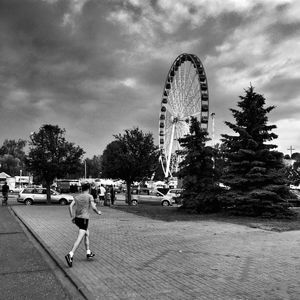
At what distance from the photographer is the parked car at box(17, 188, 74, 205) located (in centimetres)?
3288

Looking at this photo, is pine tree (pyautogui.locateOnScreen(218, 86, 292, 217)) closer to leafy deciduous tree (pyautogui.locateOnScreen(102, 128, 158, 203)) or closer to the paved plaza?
the paved plaza

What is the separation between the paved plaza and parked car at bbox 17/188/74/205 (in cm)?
2054

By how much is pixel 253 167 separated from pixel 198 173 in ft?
13.4

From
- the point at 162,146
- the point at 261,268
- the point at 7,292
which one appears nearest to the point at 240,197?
the point at 261,268

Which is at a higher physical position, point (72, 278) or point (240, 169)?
point (240, 169)

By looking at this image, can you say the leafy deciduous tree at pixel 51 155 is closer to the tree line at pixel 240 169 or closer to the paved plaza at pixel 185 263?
the tree line at pixel 240 169

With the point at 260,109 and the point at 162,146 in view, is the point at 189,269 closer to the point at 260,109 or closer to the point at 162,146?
the point at 260,109

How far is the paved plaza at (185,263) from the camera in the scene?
19.7ft

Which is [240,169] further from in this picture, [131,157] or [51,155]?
[51,155]

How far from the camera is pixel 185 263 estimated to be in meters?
8.02

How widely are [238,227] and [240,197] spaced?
4.24 metres

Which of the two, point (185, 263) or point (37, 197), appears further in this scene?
point (37, 197)

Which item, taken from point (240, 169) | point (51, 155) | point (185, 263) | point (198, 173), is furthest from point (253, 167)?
point (51, 155)

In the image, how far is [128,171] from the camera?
106 ft
